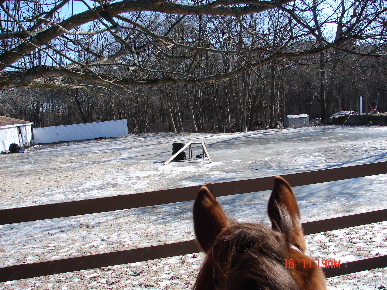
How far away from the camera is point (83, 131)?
3681 centimetres

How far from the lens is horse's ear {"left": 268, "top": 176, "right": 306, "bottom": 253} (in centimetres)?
116

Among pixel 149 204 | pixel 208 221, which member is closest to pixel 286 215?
pixel 208 221

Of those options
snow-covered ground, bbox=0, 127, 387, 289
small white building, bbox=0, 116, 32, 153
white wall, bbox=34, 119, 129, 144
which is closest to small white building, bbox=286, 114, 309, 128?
white wall, bbox=34, 119, 129, 144

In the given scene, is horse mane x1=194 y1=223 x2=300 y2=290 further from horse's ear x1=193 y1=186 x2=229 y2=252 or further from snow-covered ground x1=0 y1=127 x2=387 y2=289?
snow-covered ground x1=0 y1=127 x2=387 y2=289

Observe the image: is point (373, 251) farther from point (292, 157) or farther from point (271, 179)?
point (292, 157)

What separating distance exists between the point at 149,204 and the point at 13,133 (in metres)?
36.9

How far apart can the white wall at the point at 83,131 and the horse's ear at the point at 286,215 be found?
35.2 metres

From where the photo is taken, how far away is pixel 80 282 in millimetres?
4242

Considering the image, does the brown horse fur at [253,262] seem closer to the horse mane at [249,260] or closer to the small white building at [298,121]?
the horse mane at [249,260]

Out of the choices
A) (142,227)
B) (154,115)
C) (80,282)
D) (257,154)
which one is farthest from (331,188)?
(154,115)

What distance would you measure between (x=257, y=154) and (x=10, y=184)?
401 inches

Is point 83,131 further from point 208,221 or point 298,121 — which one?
point 208,221

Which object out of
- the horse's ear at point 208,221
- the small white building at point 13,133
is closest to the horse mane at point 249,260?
the horse's ear at point 208,221

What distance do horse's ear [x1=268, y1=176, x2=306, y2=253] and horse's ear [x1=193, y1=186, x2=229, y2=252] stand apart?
194mm
